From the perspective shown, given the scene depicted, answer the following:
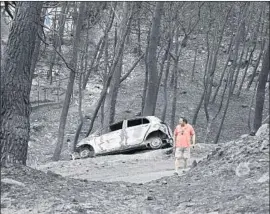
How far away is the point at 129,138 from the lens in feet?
74.2

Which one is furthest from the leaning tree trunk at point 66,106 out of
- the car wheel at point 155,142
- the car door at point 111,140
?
the car wheel at point 155,142

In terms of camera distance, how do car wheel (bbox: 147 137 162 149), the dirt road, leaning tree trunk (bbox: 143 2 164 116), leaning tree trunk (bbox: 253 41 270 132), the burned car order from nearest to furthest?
the dirt road
car wheel (bbox: 147 137 162 149)
the burned car
leaning tree trunk (bbox: 253 41 270 132)
leaning tree trunk (bbox: 143 2 164 116)

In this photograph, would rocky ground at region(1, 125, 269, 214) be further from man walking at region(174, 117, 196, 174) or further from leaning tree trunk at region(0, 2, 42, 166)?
man walking at region(174, 117, 196, 174)

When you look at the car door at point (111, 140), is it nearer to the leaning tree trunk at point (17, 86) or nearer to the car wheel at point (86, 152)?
the car wheel at point (86, 152)

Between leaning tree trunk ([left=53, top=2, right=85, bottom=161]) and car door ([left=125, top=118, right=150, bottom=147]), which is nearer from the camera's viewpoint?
car door ([left=125, top=118, right=150, bottom=147])

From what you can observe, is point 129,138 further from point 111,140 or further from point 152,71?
point 152,71

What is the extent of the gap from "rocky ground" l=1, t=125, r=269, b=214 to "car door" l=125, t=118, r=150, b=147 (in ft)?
38.5

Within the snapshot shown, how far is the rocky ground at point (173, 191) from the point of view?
7758 millimetres

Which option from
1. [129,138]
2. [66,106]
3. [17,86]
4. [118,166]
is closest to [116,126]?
[129,138]

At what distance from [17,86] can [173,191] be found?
334 cm

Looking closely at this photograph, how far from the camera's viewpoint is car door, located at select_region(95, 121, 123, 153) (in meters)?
22.7

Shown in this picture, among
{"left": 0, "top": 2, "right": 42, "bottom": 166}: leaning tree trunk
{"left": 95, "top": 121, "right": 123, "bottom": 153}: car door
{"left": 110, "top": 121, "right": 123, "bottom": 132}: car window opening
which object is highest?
{"left": 0, "top": 2, "right": 42, "bottom": 166}: leaning tree trunk

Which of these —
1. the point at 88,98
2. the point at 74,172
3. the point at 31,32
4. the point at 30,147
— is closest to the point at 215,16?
the point at 88,98

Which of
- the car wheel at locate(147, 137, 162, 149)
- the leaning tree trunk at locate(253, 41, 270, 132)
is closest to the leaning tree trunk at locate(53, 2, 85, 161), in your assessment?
the car wheel at locate(147, 137, 162, 149)
